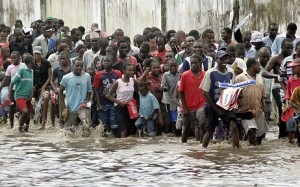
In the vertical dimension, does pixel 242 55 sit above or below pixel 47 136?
above

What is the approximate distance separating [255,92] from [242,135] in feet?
3.34

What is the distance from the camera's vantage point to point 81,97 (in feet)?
58.0

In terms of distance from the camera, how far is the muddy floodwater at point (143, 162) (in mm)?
12188

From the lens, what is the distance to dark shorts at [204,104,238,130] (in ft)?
48.4

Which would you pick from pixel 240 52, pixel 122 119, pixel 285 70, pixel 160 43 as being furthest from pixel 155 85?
pixel 285 70

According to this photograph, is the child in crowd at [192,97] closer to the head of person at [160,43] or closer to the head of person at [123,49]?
the head of person at [123,49]

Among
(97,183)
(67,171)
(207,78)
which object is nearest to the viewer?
(97,183)

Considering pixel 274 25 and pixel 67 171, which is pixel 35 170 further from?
pixel 274 25

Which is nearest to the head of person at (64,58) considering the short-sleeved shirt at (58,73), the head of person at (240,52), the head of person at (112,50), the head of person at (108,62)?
the short-sleeved shirt at (58,73)

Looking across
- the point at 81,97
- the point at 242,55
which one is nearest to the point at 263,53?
the point at 242,55

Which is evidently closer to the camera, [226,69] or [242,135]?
[226,69]

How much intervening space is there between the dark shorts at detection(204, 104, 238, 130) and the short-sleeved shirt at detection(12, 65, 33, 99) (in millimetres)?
4638

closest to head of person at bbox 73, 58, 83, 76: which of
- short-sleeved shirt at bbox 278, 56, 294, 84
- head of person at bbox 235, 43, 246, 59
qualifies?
head of person at bbox 235, 43, 246, 59

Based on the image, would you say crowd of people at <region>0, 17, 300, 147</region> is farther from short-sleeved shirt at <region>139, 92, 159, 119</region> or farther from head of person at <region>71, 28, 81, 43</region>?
head of person at <region>71, 28, 81, 43</region>
